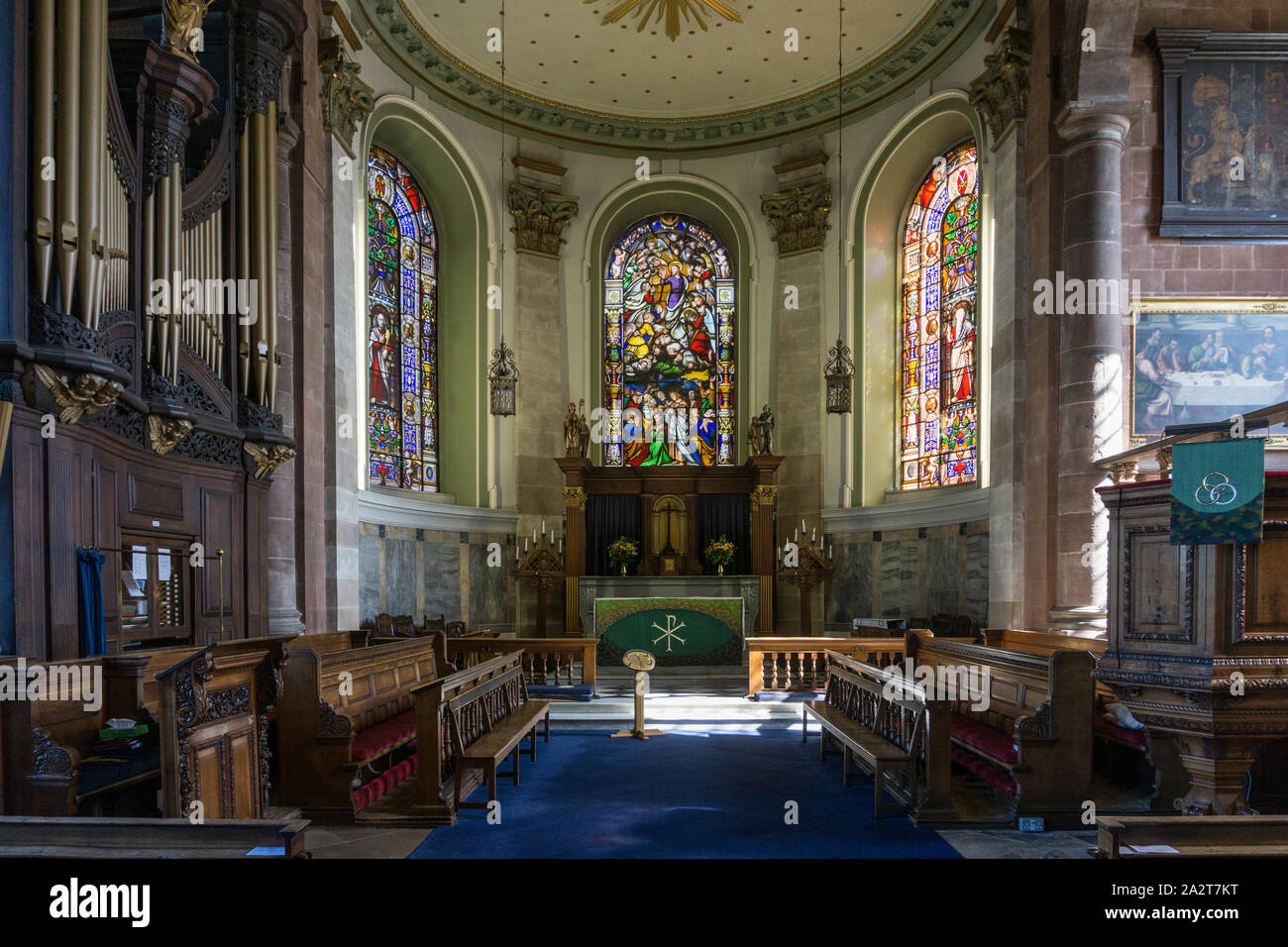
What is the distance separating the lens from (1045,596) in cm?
970

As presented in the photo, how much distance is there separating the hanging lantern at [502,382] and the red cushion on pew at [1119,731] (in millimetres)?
8611

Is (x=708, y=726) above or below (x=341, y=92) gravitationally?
below

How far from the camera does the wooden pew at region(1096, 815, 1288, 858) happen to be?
9.11ft

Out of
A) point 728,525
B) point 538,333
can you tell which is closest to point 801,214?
point 538,333

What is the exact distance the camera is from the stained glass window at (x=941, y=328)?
1397cm

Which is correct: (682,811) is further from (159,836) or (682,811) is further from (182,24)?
(182,24)

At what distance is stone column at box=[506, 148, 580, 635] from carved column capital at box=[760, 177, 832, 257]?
3843 mm

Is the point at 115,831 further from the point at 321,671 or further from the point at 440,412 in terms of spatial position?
the point at 440,412

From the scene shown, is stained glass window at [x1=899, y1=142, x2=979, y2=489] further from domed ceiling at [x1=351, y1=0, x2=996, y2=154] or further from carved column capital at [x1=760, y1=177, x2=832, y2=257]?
domed ceiling at [x1=351, y1=0, x2=996, y2=154]

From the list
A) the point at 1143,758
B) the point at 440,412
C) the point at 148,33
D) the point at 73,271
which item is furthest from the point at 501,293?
the point at 1143,758

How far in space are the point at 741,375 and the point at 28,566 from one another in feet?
43.3

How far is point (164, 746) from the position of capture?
371 centimetres

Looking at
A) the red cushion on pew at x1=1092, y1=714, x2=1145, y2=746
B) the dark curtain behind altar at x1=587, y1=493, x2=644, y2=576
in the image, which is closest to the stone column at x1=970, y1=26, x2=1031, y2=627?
the red cushion on pew at x1=1092, y1=714, x2=1145, y2=746

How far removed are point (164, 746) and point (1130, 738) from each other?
595 cm
